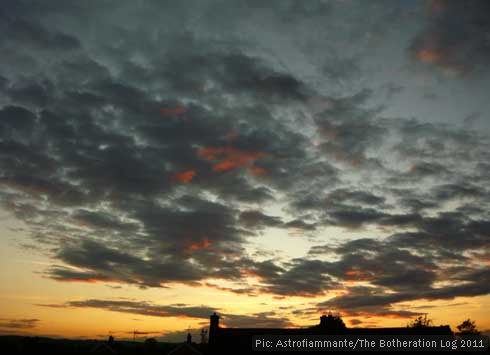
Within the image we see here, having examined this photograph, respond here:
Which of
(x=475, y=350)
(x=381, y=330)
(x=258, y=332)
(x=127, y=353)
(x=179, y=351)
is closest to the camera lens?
(x=475, y=350)

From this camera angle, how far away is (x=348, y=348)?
39969mm

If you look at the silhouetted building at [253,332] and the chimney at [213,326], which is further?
the chimney at [213,326]

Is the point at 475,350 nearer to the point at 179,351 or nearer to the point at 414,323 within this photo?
the point at 179,351

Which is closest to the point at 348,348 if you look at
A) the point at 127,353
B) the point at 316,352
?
the point at 316,352

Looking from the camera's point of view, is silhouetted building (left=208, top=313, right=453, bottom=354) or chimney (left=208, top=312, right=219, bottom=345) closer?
silhouetted building (left=208, top=313, right=453, bottom=354)

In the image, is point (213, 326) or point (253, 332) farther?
point (213, 326)

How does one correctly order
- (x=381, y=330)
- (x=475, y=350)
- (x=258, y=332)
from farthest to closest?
(x=258, y=332) → (x=381, y=330) → (x=475, y=350)

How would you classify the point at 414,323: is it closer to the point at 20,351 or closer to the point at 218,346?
the point at 218,346

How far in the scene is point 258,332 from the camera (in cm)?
4491

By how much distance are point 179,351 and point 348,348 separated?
20626 millimetres

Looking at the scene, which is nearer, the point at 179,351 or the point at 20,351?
the point at 179,351

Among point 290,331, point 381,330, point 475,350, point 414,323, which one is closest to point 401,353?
point 381,330

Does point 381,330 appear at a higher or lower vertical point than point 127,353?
higher

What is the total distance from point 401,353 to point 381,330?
3.44 meters
